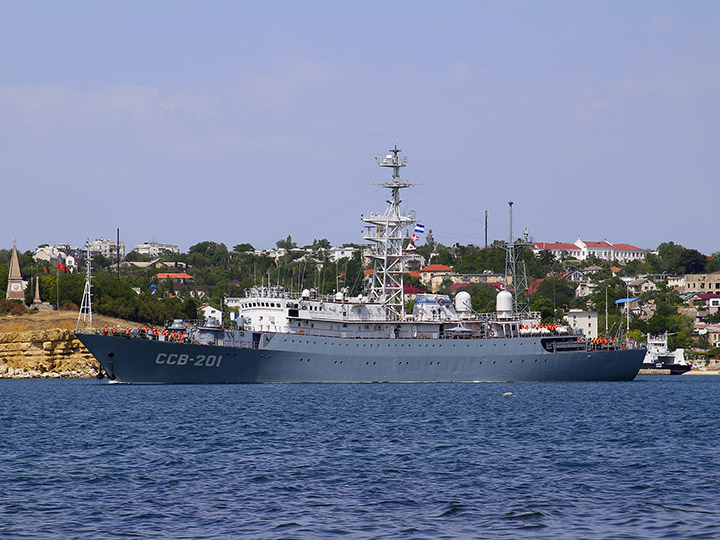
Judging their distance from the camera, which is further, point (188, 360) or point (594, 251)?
point (594, 251)

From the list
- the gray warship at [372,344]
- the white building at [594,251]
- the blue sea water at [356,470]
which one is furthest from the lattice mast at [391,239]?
the white building at [594,251]

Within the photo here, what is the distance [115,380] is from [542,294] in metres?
82.7

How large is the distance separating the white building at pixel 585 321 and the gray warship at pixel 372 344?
32.8m

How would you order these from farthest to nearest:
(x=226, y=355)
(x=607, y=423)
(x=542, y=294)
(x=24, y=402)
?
(x=542, y=294) → (x=226, y=355) → (x=24, y=402) → (x=607, y=423)

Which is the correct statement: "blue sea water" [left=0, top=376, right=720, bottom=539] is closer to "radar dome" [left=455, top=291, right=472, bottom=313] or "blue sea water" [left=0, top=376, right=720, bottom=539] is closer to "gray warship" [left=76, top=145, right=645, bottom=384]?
"gray warship" [left=76, top=145, right=645, bottom=384]

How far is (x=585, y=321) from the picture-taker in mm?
100062

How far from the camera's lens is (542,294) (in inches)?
4946

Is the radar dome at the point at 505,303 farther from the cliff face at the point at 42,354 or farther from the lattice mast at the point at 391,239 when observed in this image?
the cliff face at the point at 42,354

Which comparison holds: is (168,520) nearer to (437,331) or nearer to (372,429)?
(372,429)

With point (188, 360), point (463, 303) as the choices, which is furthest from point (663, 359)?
point (188, 360)

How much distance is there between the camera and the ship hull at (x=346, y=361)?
4922 cm

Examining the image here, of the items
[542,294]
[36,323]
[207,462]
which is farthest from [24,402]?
[542,294]

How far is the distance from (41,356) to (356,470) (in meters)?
62.5

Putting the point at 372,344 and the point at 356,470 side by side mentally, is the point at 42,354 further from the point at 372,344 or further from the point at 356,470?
the point at 356,470
